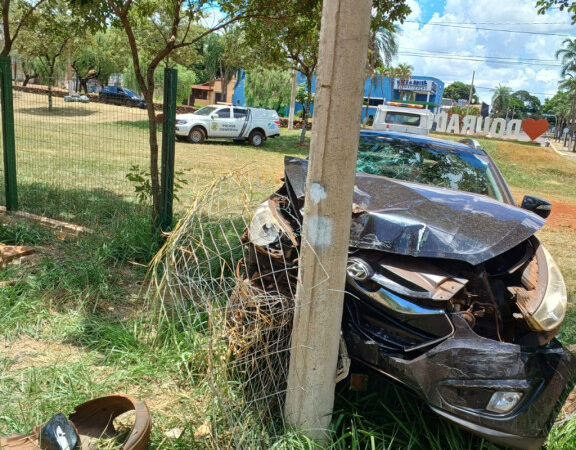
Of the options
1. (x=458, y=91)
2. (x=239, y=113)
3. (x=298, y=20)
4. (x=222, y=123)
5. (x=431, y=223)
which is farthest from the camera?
(x=458, y=91)

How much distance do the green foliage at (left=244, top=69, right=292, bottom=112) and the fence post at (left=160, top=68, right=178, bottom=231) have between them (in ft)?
142

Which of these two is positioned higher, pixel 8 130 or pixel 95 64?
pixel 95 64

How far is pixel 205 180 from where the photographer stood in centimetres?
1149

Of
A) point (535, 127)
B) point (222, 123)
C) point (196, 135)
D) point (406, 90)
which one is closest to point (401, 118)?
point (535, 127)

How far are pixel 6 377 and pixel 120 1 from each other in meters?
4.26

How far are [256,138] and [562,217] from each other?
1343cm

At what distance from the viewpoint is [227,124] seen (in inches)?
824

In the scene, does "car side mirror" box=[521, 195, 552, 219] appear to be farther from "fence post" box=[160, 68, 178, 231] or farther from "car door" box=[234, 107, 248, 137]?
"car door" box=[234, 107, 248, 137]

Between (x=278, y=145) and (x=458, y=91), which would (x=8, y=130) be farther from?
(x=458, y=91)

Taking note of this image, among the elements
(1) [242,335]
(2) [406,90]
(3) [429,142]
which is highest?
(2) [406,90]

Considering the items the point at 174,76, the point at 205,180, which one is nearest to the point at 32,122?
the point at 174,76

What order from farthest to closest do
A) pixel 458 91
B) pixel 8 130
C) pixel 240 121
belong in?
pixel 458 91 → pixel 240 121 → pixel 8 130

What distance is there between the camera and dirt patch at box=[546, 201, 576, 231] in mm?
10316

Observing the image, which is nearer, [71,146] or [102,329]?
[102,329]
